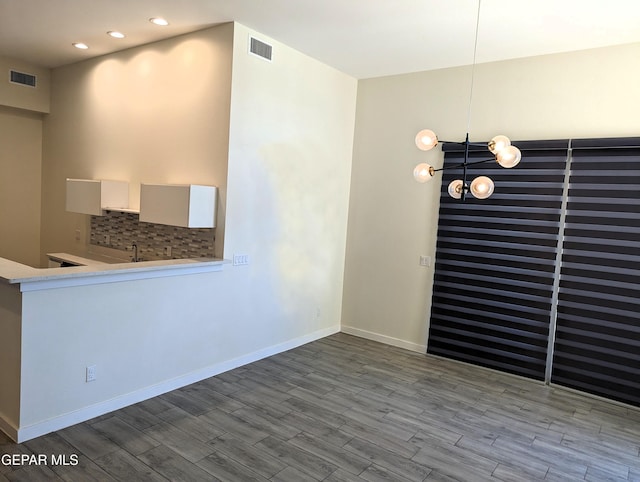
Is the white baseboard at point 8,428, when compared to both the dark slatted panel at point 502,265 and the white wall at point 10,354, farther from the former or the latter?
the dark slatted panel at point 502,265

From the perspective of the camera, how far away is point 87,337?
10.5 ft

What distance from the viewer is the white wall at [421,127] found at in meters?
4.15

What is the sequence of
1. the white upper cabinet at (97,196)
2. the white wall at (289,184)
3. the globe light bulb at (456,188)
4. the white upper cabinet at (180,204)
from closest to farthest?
the globe light bulb at (456,188) → the white upper cabinet at (180,204) → the white wall at (289,184) → the white upper cabinet at (97,196)

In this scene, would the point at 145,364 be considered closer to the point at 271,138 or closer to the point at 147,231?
the point at 147,231

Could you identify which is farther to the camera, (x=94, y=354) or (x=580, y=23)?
(x=580, y=23)

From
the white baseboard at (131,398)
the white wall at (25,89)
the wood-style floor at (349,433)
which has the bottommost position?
the wood-style floor at (349,433)

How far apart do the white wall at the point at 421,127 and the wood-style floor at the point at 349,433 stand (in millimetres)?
1155

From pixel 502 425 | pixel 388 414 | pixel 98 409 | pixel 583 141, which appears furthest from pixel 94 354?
pixel 583 141

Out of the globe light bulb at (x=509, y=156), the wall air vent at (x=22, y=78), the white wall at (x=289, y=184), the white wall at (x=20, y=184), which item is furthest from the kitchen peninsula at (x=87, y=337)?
the wall air vent at (x=22, y=78)

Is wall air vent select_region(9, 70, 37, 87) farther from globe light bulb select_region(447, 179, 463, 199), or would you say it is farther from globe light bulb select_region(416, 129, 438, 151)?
globe light bulb select_region(447, 179, 463, 199)

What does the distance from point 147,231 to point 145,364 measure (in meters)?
1.78

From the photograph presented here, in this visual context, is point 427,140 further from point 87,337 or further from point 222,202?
point 87,337

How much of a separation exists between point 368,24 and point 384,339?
3612 mm

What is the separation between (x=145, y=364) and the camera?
362 cm
